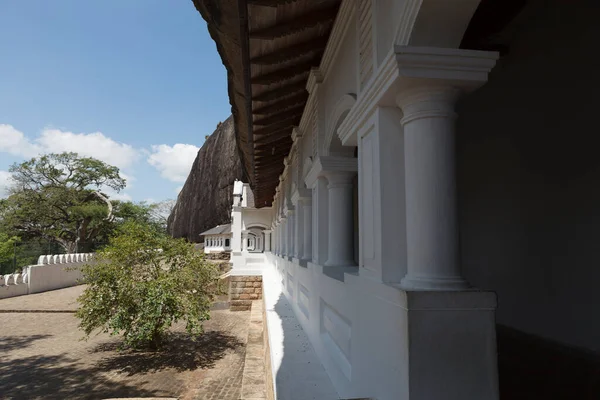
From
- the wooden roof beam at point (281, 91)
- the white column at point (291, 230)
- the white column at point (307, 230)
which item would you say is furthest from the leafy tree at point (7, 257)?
the wooden roof beam at point (281, 91)

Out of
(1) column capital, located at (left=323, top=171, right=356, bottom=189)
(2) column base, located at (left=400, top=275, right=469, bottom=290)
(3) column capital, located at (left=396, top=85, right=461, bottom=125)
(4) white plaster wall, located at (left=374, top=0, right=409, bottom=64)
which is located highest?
(4) white plaster wall, located at (left=374, top=0, right=409, bottom=64)

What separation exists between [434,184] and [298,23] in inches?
88.6

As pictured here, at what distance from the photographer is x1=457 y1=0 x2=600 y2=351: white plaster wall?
162 inches

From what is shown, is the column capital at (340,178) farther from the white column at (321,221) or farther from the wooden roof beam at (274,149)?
the wooden roof beam at (274,149)

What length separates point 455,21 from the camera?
6.79 feet

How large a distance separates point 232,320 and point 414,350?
12.5 metres

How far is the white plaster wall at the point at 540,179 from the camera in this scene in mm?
4116

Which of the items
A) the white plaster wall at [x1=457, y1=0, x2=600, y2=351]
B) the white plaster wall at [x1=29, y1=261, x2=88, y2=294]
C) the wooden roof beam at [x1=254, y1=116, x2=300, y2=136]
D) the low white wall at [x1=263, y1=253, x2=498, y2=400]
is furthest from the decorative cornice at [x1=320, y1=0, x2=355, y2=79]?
the white plaster wall at [x1=29, y1=261, x2=88, y2=294]

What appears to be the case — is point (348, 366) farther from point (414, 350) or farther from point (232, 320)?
point (232, 320)

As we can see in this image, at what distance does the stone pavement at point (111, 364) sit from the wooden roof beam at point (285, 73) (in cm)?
576

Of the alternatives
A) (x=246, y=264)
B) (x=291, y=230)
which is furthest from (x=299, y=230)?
(x=246, y=264)

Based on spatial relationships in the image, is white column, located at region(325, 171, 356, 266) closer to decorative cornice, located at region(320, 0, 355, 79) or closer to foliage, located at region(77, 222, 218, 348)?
decorative cornice, located at region(320, 0, 355, 79)

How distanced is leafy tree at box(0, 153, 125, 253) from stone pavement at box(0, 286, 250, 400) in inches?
776

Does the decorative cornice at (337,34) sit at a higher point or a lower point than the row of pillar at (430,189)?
higher
